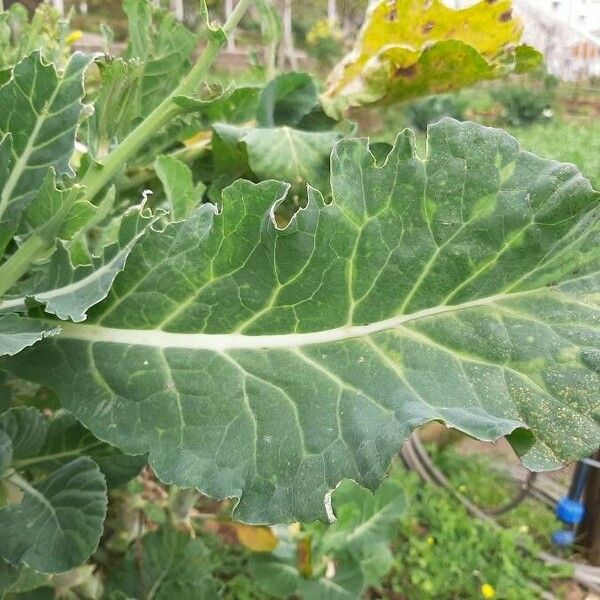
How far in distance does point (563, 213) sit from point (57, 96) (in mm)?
442

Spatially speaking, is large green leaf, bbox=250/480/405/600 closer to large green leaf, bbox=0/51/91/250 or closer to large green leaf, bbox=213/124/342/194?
large green leaf, bbox=213/124/342/194

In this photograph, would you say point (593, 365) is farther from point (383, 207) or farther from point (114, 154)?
point (114, 154)

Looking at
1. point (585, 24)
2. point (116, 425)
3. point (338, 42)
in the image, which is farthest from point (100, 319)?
point (585, 24)

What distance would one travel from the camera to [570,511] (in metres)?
2.37

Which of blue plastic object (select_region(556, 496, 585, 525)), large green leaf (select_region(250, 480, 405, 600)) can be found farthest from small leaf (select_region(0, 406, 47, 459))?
blue plastic object (select_region(556, 496, 585, 525))

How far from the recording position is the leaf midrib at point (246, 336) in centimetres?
57

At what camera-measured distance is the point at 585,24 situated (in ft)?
37.2

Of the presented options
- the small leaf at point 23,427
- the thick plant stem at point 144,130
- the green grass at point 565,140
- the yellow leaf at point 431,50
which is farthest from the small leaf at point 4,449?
the green grass at point 565,140

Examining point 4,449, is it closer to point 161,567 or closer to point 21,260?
point 21,260

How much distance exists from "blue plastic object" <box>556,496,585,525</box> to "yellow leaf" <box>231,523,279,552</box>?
115 cm

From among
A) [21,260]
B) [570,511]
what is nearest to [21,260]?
[21,260]

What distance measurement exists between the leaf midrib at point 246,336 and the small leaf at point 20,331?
4 cm

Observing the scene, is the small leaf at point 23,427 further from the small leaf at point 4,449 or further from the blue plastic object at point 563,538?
the blue plastic object at point 563,538

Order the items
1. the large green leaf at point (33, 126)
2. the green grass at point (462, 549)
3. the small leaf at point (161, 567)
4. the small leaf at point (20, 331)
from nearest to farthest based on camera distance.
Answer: the small leaf at point (20, 331) < the large green leaf at point (33, 126) < the small leaf at point (161, 567) < the green grass at point (462, 549)
